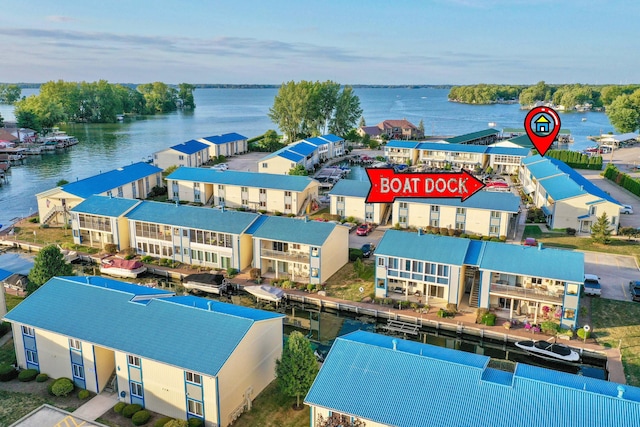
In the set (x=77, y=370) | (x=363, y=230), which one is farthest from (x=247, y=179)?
(x=77, y=370)

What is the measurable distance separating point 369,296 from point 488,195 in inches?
814

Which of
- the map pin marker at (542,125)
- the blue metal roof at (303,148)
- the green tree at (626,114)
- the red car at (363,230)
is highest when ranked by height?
the map pin marker at (542,125)

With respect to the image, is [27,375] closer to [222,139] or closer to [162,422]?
[162,422]

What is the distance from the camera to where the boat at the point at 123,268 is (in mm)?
40656

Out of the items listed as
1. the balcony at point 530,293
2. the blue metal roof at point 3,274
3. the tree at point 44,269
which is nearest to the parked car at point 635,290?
the balcony at point 530,293

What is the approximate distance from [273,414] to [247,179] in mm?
38420

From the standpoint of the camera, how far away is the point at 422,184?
685 inches

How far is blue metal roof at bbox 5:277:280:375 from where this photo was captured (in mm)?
23281

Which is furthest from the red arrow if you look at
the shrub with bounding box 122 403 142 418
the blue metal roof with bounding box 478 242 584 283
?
the blue metal roof with bounding box 478 242 584 283

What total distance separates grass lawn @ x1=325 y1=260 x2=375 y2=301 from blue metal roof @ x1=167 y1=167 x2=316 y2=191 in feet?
56.3

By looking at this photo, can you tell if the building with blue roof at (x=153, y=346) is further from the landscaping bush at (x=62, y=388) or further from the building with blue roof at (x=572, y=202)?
the building with blue roof at (x=572, y=202)

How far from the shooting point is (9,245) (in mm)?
47500

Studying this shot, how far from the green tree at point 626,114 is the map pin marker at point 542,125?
114286 millimetres

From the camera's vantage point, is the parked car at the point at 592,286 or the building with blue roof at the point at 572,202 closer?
the parked car at the point at 592,286
